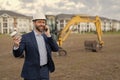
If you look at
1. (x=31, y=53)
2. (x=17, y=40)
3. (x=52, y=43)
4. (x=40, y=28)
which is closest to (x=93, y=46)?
(x=52, y=43)

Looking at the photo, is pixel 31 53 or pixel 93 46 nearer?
pixel 31 53

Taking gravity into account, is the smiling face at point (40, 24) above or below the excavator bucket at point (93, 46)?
above

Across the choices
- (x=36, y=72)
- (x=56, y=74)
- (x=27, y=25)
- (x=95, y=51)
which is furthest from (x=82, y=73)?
(x=27, y=25)

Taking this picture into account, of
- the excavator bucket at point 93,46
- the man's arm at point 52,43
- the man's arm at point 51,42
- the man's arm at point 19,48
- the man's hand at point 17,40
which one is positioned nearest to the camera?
the man's hand at point 17,40

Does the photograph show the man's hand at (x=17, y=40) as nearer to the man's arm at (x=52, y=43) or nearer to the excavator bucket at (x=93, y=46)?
the man's arm at (x=52, y=43)

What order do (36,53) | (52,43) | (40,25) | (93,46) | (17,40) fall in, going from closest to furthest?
(17,40)
(40,25)
(36,53)
(52,43)
(93,46)

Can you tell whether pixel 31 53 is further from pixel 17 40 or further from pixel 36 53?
pixel 17 40

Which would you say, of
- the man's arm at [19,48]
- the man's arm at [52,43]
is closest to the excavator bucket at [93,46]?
the man's arm at [52,43]

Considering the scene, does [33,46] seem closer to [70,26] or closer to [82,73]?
[82,73]

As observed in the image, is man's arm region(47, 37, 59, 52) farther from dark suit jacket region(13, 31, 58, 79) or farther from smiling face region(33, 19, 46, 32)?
smiling face region(33, 19, 46, 32)

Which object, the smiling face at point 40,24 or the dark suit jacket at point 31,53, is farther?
the dark suit jacket at point 31,53

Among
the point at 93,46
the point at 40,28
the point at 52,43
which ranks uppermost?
the point at 40,28

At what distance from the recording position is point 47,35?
5168 millimetres

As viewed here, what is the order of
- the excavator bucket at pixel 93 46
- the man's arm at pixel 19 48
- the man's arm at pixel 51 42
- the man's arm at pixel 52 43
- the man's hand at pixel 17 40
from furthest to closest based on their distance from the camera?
the excavator bucket at pixel 93 46 → the man's arm at pixel 52 43 → the man's arm at pixel 51 42 → the man's arm at pixel 19 48 → the man's hand at pixel 17 40
